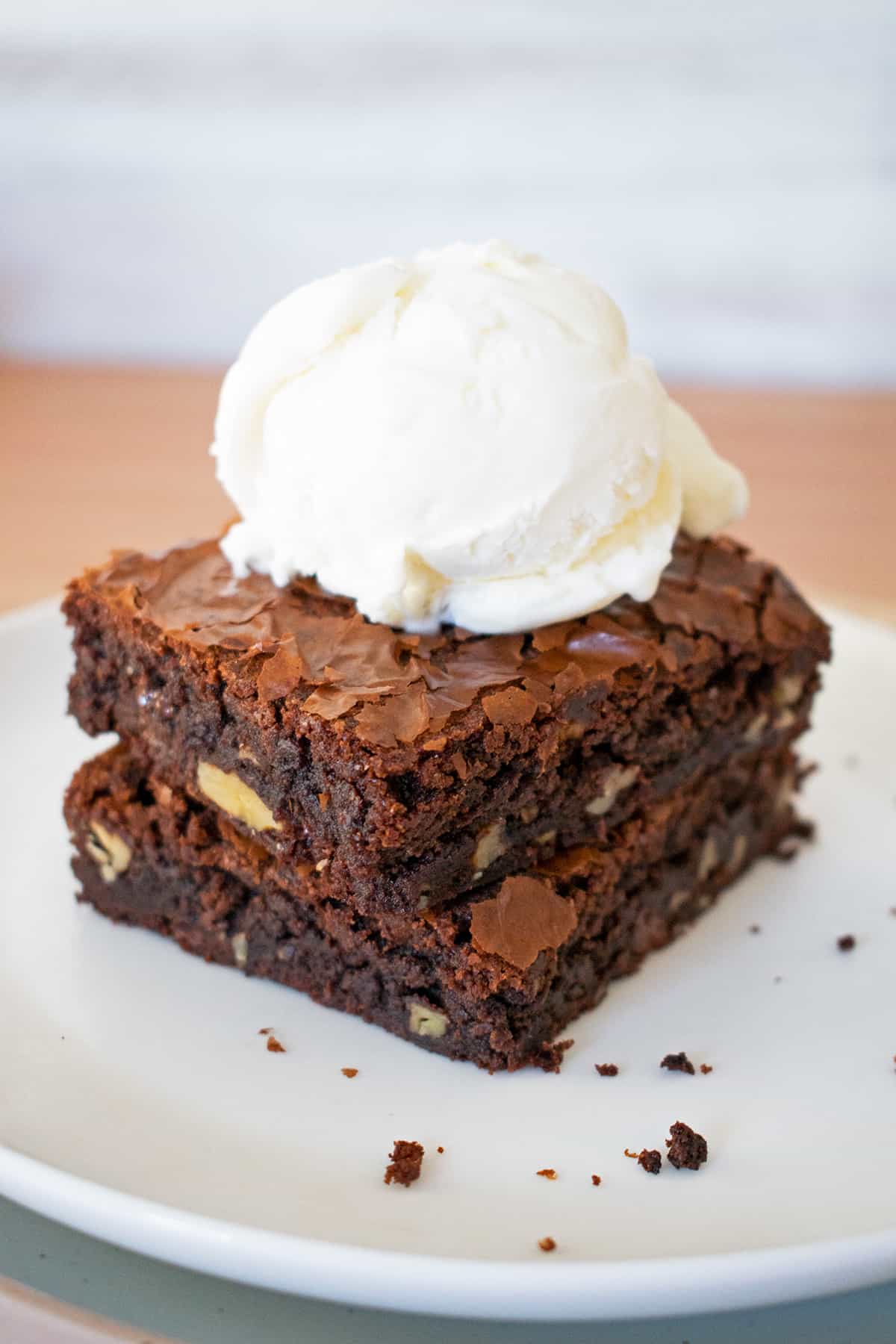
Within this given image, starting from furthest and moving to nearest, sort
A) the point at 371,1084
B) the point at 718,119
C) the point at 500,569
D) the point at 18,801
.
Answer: the point at 718,119 → the point at 18,801 → the point at 500,569 → the point at 371,1084

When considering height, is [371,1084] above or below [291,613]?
below

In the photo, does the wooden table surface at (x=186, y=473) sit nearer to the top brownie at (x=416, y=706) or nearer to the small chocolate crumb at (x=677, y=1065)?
the top brownie at (x=416, y=706)

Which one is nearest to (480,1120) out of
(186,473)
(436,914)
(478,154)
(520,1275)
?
(436,914)

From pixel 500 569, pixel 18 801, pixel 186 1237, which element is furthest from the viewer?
pixel 18 801

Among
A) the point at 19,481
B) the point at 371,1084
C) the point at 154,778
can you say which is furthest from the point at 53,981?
the point at 19,481

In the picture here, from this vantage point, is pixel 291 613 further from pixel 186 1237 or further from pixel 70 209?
pixel 70 209

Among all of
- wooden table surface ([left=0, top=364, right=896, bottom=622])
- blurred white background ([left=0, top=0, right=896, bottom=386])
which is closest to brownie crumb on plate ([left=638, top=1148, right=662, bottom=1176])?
wooden table surface ([left=0, top=364, right=896, bottom=622])
